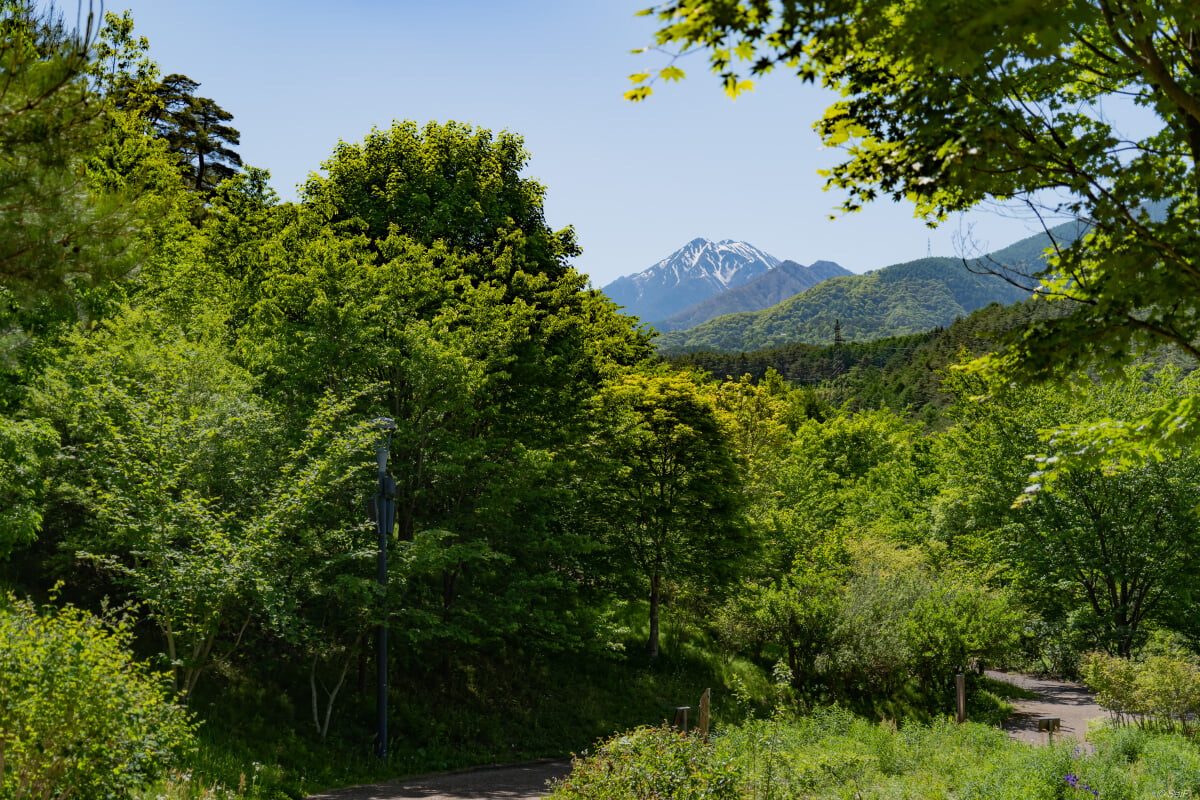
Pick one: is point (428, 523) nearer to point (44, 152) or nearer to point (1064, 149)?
point (44, 152)

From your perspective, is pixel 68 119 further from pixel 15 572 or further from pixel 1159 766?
pixel 1159 766

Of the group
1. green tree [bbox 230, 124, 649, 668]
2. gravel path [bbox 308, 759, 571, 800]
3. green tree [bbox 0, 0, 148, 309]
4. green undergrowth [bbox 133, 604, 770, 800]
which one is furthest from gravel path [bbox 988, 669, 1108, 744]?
green tree [bbox 0, 0, 148, 309]

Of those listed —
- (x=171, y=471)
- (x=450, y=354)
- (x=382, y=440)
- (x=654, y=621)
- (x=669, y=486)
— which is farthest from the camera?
(x=654, y=621)

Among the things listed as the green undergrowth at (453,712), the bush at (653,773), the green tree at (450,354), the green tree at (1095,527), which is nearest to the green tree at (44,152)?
the green undergrowth at (453,712)

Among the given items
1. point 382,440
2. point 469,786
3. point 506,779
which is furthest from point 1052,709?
point 382,440

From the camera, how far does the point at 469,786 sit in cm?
1257

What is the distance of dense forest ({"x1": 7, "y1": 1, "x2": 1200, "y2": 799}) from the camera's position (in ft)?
22.3

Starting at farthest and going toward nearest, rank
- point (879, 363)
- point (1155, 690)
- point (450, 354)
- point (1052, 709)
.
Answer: point (879, 363), point (1052, 709), point (450, 354), point (1155, 690)

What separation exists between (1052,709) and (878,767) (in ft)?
39.4

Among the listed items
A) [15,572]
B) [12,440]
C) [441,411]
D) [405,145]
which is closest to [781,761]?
[441,411]

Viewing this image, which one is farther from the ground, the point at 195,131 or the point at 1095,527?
the point at 195,131

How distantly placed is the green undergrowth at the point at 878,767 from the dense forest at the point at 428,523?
0.30 ft

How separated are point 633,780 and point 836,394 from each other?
10333 centimetres

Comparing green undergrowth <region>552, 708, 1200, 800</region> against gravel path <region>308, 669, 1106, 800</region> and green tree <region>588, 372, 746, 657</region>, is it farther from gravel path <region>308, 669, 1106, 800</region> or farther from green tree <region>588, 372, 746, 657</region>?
green tree <region>588, 372, 746, 657</region>
